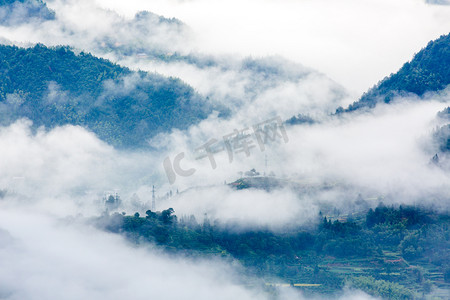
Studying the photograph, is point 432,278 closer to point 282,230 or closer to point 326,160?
point 282,230

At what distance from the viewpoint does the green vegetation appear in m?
142

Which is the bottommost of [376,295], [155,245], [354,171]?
[376,295]

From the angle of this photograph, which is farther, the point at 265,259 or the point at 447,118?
the point at 447,118

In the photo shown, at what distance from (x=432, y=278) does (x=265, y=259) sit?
94.3 feet

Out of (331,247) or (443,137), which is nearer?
(331,247)

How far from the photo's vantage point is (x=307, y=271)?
477ft

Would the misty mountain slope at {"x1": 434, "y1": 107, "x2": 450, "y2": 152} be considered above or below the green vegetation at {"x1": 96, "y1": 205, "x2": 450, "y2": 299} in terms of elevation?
above

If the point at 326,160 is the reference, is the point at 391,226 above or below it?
below

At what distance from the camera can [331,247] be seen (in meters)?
154

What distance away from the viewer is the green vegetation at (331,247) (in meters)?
142

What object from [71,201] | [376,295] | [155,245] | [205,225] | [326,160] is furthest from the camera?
[326,160]

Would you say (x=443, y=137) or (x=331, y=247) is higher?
(x=443, y=137)

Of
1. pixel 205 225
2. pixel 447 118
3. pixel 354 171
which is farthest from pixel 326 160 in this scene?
pixel 205 225

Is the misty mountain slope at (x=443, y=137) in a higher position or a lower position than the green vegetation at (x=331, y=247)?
higher
